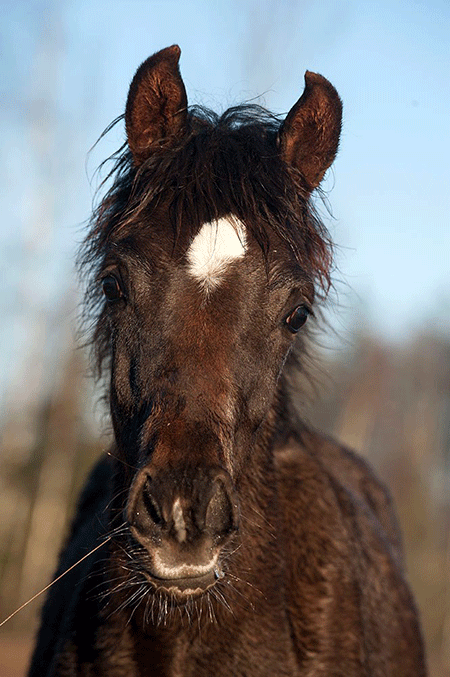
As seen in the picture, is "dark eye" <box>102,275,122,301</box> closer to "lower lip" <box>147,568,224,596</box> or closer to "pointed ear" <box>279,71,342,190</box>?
"pointed ear" <box>279,71,342,190</box>

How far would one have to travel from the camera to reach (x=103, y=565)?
3887mm

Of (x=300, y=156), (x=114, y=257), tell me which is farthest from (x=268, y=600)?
(x=300, y=156)

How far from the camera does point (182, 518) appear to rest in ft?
9.07

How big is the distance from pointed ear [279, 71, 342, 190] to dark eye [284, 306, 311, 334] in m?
0.76

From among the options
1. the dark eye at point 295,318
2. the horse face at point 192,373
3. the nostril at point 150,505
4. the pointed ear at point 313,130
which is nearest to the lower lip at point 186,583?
the horse face at point 192,373

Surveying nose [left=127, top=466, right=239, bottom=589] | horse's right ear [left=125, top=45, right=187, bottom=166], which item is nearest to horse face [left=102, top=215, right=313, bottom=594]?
nose [left=127, top=466, right=239, bottom=589]

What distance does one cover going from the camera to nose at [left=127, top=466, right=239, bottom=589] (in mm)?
2764

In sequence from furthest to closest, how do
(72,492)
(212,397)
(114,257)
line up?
(72,492) < (114,257) < (212,397)

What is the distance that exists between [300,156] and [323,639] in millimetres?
2507

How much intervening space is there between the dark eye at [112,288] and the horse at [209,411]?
19mm

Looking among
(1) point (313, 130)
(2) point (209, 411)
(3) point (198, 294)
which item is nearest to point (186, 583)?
(2) point (209, 411)

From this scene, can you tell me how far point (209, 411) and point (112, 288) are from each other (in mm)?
897

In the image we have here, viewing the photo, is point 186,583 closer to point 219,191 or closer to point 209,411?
point 209,411

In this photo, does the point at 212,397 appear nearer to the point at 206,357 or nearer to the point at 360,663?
the point at 206,357
